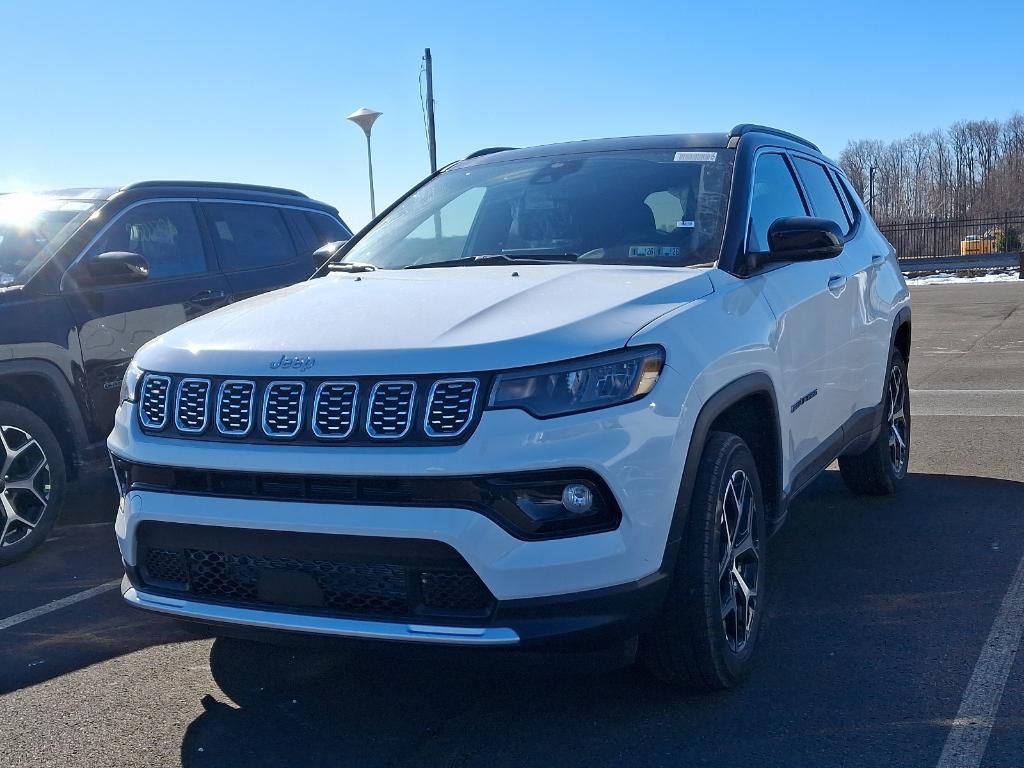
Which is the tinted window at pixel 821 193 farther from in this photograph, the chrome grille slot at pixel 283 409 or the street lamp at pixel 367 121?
the street lamp at pixel 367 121

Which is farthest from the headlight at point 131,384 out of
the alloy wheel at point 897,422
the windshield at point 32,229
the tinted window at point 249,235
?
the alloy wheel at point 897,422

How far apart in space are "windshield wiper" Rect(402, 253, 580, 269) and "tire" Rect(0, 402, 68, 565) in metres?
2.19

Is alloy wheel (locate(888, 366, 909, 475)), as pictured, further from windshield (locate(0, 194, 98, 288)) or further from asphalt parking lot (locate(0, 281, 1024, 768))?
windshield (locate(0, 194, 98, 288))

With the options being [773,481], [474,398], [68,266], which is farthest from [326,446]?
[68,266]

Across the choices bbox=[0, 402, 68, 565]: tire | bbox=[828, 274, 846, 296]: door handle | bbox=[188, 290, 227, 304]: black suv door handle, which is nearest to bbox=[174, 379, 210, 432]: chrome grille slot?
bbox=[0, 402, 68, 565]: tire

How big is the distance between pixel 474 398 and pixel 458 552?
39 cm

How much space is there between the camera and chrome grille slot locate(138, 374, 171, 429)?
3270 mm

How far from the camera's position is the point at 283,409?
302 cm

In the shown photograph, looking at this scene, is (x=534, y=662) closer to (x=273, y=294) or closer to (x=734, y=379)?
(x=734, y=379)

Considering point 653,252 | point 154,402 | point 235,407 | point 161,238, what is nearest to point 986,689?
point 653,252

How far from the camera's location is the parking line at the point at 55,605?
4449 millimetres

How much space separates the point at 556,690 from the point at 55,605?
2.30 metres

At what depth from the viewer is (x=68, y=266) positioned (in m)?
5.64

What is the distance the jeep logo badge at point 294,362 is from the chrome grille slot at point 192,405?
0.79 ft
